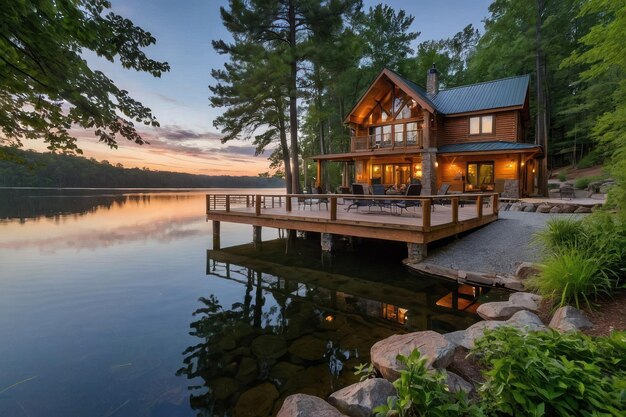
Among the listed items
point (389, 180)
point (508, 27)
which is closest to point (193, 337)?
point (389, 180)

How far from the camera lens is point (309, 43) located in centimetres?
1583

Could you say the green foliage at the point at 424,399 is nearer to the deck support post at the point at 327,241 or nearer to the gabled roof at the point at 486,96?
the deck support post at the point at 327,241

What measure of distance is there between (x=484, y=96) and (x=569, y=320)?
17.6 meters

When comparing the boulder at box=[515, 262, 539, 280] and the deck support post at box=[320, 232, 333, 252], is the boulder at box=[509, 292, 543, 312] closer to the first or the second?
the boulder at box=[515, 262, 539, 280]

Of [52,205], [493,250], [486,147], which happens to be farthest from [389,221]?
[52,205]

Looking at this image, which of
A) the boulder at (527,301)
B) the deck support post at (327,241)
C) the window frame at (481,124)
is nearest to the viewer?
the boulder at (527,301)

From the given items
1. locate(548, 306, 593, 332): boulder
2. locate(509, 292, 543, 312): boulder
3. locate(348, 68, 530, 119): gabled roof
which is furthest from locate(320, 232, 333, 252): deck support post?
locate(348, 68, 530, 119): gabled roof

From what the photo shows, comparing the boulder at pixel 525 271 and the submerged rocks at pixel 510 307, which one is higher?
the boulder at pixel 525 271

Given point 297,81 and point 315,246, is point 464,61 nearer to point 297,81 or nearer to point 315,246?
point 297,81

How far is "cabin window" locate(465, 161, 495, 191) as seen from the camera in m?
16.7

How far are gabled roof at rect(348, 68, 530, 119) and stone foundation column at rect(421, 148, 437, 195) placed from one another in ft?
7.84

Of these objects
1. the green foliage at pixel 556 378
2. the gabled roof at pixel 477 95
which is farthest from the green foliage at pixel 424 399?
the gabled roof at pixel 477 95

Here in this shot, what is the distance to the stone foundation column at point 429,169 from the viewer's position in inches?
649

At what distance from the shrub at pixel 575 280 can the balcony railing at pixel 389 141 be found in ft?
44.1
